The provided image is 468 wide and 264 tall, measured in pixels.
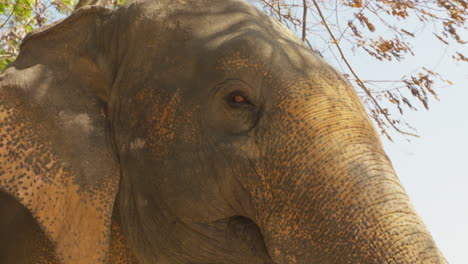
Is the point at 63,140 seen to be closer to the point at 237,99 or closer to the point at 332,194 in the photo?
the point at 237,99

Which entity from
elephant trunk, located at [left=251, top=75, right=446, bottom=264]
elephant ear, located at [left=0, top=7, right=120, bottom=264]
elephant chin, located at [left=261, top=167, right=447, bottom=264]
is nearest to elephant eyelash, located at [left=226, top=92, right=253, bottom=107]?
elephant trunk, located at [left=251, top=75, right=446, bottom=264]

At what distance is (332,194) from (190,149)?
0.76 meters

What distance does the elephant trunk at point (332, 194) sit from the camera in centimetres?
214

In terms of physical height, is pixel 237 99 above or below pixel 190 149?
above

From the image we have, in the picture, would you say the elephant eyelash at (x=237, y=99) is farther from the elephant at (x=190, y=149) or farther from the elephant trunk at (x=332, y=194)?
the elephant trunk at (x=332, y=194)

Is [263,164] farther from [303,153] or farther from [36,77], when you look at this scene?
[36,77]

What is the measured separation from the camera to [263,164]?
8.25ft

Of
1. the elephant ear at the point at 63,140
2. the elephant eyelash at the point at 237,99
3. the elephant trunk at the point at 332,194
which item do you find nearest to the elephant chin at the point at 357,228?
the elephant trunk at the point at 332,194

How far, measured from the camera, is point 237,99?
2.68m

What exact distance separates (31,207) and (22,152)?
0.26 m

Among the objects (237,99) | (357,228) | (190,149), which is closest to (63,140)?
(190,149)

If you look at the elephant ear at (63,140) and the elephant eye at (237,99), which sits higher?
the elephant eye at (237,99)

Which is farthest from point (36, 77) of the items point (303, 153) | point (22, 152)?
point (303, 153)

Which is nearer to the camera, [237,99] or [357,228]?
[357,228]
